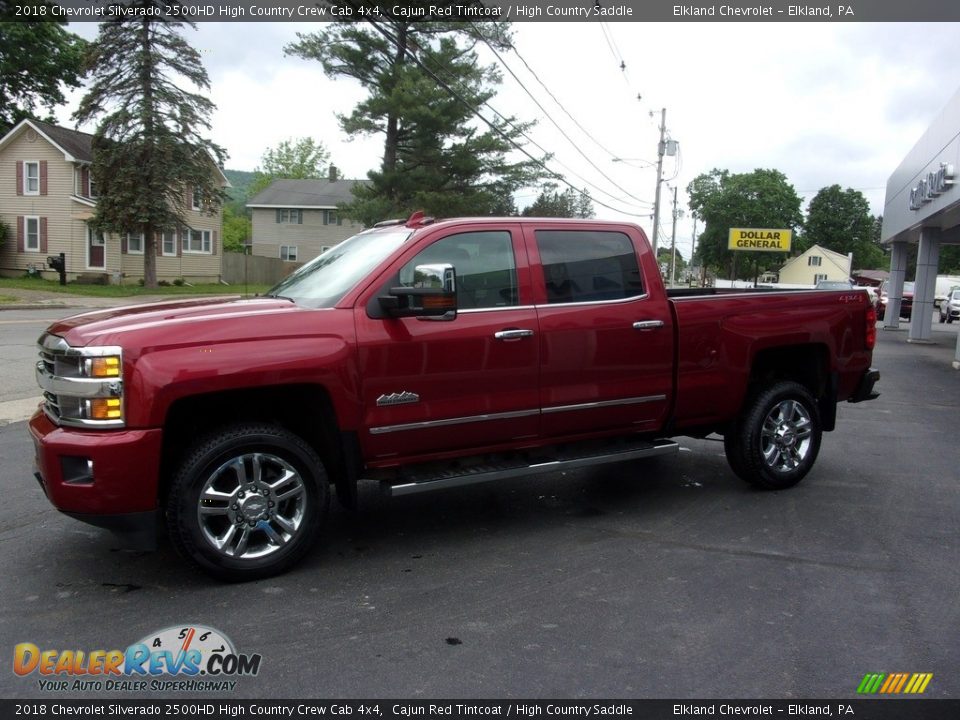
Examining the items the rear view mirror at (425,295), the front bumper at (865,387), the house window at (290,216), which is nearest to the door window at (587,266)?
the rear view mirror at (425,295)

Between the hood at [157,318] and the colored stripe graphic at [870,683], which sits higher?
the hood at [157,318]

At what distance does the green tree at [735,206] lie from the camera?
7875cm

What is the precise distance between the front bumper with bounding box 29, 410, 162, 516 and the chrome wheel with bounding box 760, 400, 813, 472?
4.40 m

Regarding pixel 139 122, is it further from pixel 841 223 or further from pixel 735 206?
pixel 841 223

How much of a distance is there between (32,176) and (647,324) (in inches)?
1643

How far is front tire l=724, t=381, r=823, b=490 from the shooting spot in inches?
241

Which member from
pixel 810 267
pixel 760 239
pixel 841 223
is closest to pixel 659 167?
pixel 760 239

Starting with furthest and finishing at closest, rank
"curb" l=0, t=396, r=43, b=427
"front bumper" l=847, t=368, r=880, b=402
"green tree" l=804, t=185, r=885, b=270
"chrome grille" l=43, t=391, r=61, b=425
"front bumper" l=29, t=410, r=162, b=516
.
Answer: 1. "green tree" l=804, t=185, r=885, b=270
2. "curb" l=0, t=396, r=43, b=427
3. "front bumper" l=847, t=368, r=880, b=402
4. "chrome grille" l=43, t=391, r=61, b=425
5. "front bumper" l=29, t=410, r=162, b=516

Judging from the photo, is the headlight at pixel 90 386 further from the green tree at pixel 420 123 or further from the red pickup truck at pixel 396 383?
the green tree at pixel 420 123

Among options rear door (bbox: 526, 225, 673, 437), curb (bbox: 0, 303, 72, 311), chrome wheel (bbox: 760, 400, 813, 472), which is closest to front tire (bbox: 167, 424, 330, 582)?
rear door (bbox: 526, 225, 673, 437)

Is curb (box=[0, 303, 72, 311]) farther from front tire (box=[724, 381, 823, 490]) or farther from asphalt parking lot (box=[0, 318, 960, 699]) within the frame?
front tire (box=[724, 381, 823, 490])

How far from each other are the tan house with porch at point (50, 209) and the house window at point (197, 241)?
406 centimetres

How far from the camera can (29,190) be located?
39.2m

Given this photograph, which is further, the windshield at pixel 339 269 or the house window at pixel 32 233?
the house window at pixel 32 233
